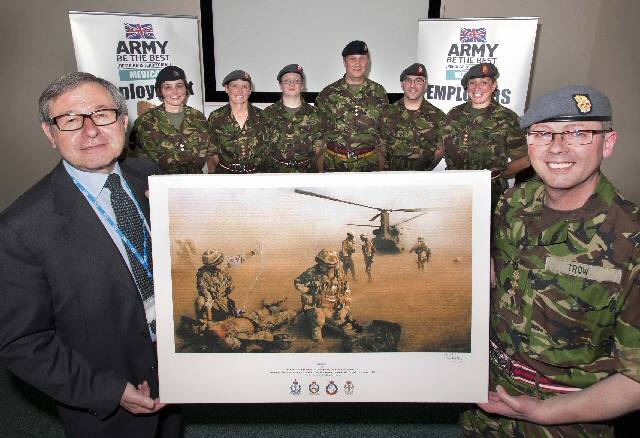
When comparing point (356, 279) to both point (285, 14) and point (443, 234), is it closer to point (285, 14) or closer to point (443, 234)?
point (443, 234)

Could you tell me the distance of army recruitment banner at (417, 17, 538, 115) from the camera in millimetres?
3920

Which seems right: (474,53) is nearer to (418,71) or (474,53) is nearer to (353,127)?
(418,71)

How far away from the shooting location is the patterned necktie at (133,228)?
61.9 inches

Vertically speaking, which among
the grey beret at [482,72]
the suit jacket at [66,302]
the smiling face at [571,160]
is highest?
the grey beret at [482,72]

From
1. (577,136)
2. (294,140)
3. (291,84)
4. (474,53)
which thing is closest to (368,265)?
(577,136)

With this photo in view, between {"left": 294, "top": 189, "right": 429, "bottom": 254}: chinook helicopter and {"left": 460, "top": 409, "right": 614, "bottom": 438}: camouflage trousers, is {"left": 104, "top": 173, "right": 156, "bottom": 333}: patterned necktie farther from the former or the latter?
{"left": 460, "top": 409, "right": 614, "bottom": 438}: camouflage trousers

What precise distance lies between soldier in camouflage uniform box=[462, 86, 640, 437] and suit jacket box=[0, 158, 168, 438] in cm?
123

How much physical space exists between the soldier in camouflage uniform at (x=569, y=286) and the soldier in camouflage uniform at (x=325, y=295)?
1.72 ft

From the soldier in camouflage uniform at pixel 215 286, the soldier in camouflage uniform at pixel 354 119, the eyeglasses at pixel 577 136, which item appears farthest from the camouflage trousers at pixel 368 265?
the soldier in camouflage uniform at pixel 354 119

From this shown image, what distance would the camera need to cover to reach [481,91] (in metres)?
3.91

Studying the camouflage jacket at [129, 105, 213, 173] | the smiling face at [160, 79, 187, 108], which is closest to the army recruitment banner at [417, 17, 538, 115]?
the camouflage jacket at [129, 105, 213, 173]

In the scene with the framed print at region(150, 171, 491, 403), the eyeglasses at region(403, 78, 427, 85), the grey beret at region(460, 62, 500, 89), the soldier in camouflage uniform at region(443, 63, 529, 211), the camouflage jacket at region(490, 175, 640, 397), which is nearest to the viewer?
the camouflage jacket at region(490, 175, 640, 397)

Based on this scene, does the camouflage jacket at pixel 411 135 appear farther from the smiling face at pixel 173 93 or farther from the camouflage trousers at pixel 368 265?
the camouflage trousers at pixel 368 265

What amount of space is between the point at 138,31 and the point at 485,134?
2999 millimetres
